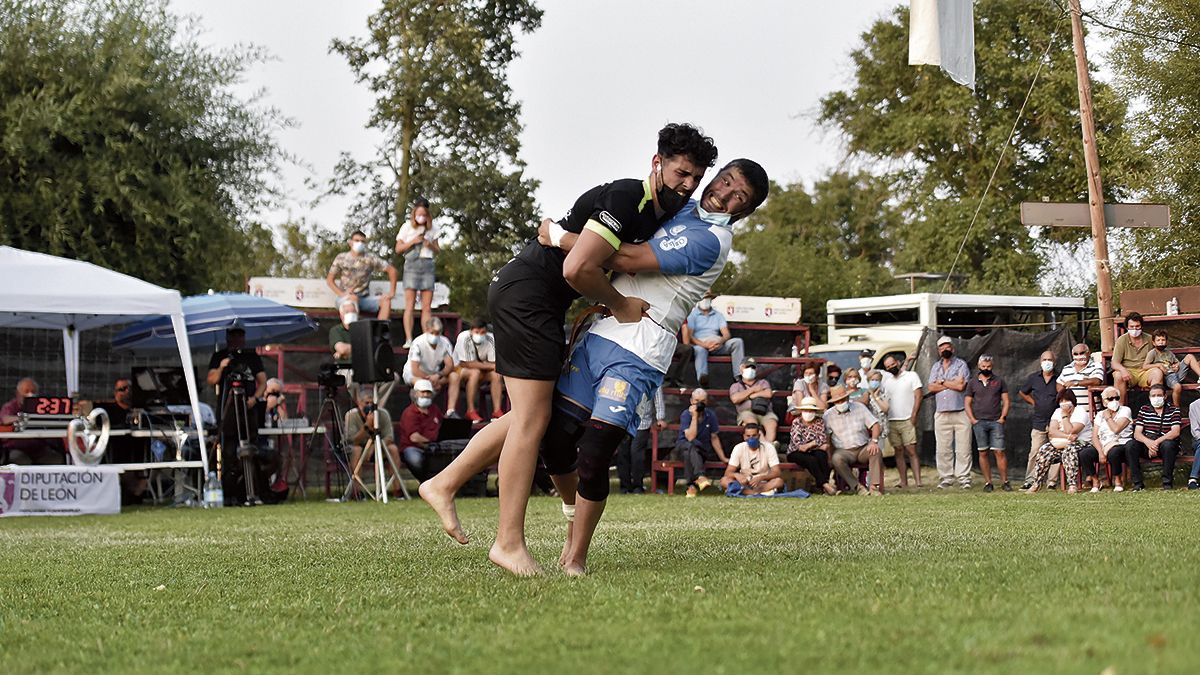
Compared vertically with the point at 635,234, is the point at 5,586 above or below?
below

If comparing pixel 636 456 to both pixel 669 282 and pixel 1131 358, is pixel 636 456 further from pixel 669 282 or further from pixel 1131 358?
pixel 669 282

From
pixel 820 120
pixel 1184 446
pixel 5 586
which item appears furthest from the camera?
pixel 820 120

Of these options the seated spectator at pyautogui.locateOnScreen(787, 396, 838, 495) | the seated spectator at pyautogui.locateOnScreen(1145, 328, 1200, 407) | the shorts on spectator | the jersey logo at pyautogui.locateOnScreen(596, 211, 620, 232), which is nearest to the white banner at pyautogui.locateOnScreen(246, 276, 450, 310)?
the seated spectator at pyautogui.locateOnScreen(787, 396, 838, 495)

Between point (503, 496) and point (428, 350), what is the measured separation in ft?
40.1

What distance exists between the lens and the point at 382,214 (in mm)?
30297

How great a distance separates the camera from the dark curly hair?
5637 millimetres

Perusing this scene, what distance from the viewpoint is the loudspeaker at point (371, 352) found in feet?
52.6

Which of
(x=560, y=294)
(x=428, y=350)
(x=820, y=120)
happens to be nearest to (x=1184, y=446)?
(x=428, y=350)

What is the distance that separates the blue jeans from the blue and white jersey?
12.7 m

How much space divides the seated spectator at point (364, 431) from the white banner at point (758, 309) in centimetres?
609

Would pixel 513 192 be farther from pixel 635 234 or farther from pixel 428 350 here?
pixel 635 234

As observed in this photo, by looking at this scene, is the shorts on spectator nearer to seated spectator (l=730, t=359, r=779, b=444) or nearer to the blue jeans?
seated spectator (l=730, t=359, r=779, b=444)

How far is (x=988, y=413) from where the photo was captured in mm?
17766

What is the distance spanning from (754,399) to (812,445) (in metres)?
0.93
